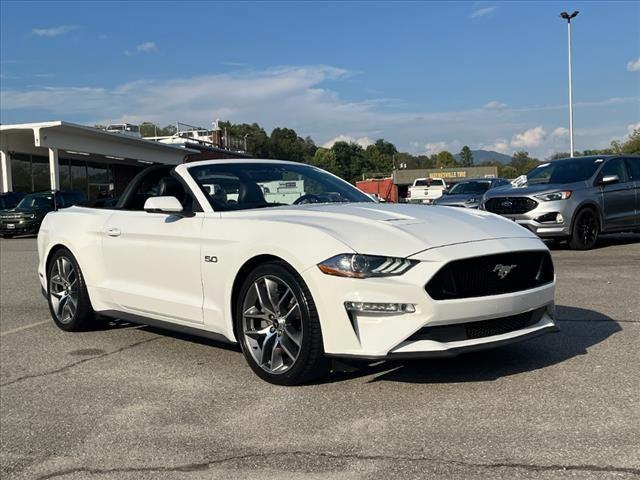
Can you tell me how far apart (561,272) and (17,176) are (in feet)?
101

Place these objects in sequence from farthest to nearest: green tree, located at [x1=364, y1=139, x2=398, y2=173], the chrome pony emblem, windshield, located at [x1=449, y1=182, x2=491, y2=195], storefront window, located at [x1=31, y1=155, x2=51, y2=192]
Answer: green tree, located at [x1=364, y1=139, x2=398, y2=173] → storefront window, located at [x1=31, y1=155, x2=51, y2=192] → windshield, located at [x1=449, y1=182, x2=491, y2=195] → the chrome pony emblem

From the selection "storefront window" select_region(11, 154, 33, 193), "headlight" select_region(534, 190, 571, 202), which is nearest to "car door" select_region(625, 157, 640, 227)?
"headlight" select_region(534, 190, 571, 202)

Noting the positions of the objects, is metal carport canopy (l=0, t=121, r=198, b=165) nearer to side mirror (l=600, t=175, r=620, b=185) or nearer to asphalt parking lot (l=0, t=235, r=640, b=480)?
side mirror (l=600, t=175, r=620, b=185)

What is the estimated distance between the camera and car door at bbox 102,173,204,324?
194 inches

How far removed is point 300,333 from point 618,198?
31.8 ft

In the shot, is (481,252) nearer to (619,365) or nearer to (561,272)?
(619,365)

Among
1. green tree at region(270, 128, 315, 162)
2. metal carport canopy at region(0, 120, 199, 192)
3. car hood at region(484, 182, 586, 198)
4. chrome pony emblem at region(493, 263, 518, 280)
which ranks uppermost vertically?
green tree at region(270, 128, 315, 162)

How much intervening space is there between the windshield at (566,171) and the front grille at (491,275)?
26.7 feet

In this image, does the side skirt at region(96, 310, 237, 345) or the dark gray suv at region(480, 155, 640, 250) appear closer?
the side skirt at region(96, 310, 237, 345)

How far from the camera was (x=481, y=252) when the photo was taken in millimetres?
4047

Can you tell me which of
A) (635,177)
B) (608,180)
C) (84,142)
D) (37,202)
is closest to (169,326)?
(608,180)

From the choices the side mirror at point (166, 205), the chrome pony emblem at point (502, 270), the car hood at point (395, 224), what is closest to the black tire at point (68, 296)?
the side mirror at point (166, 205)

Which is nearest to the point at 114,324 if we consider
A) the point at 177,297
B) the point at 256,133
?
the point at 177,297

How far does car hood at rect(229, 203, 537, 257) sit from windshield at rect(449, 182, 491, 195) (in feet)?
55.7
